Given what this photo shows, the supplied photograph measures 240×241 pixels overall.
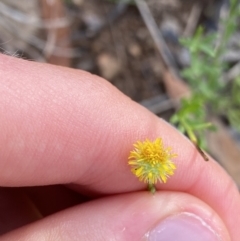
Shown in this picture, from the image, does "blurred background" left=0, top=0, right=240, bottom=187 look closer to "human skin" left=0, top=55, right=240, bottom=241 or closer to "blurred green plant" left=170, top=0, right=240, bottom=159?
"blurred green plant" left=170, top=0, right=240, bottom=159

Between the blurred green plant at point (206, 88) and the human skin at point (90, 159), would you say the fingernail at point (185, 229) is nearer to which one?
the human skin at point (90, 159)

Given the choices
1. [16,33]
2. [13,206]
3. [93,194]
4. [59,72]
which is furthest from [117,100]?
[16,33]

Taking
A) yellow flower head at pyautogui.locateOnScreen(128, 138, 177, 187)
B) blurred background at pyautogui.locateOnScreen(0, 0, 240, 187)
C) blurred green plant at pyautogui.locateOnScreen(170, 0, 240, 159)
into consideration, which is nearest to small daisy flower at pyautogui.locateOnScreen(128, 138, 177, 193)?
yellow flower head at pyautogui.locateOnScreen(128, 138, 177, 187)

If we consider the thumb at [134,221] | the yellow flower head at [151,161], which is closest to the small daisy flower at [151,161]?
the yellow flower head at [151,161]

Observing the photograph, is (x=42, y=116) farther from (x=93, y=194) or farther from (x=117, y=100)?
(x=93, y=194)

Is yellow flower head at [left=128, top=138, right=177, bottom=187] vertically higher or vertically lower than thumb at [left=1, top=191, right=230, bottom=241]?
higher

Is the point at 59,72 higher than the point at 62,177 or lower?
higher

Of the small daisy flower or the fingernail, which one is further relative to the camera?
the fingernail
